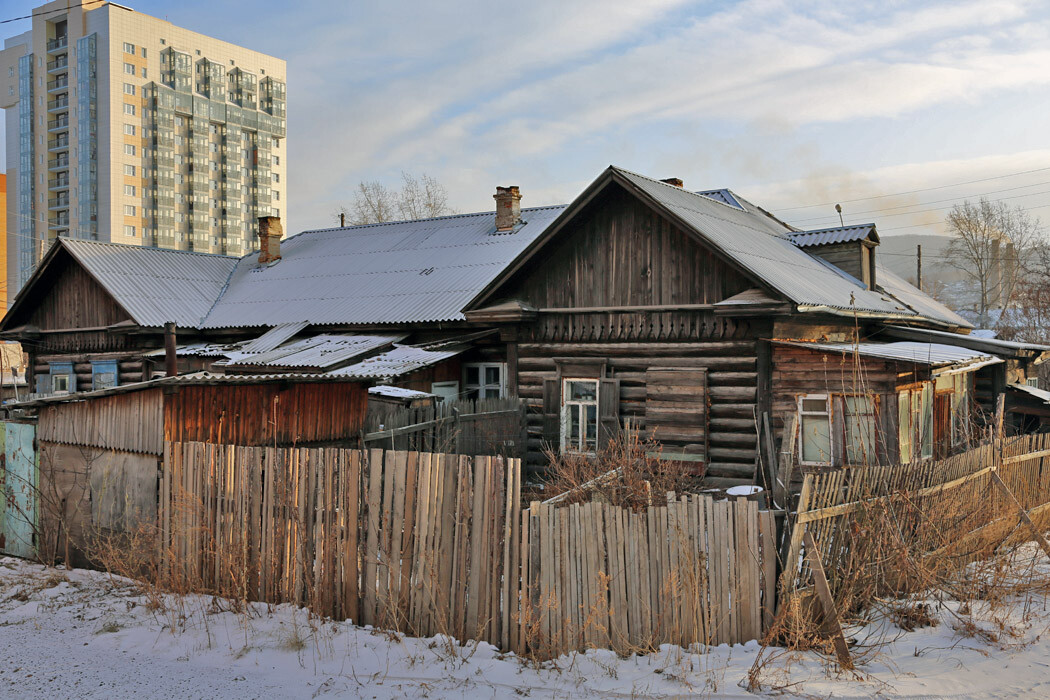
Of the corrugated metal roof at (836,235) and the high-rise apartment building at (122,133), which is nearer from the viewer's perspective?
the corrugated metal roof at (836,235)

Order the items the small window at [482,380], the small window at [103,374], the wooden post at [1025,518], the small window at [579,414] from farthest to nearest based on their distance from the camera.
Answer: the small window at [103,374] < the small window at [482,380] < the small window at [579,414] < the wooden post at [1025,518]

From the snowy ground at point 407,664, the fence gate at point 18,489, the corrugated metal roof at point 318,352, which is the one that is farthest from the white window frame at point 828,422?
the fence gate at point 18,489

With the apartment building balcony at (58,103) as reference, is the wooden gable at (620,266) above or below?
below

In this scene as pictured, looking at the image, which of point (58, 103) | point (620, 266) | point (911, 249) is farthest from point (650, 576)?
point (911, 249)

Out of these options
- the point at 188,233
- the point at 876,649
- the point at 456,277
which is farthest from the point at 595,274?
the point at 188,233

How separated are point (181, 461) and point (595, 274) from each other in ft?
32.4

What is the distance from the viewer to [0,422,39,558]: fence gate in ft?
34.4

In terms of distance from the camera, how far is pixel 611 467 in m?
11.5

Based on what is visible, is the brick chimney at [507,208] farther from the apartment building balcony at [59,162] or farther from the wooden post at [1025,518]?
the apartment building balcony at [59,162]

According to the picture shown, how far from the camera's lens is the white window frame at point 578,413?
53.3ft

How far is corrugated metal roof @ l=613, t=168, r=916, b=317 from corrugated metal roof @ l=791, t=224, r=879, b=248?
1.14ft

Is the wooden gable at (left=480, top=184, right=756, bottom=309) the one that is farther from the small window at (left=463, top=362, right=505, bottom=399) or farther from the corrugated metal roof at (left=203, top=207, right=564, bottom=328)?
the corrugated metal roof at (left=203, top=207, right=564, bottom=328)

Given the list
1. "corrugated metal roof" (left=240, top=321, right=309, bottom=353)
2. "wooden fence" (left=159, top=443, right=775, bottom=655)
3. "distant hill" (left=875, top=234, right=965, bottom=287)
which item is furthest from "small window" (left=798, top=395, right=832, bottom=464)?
"distant hill" (left=875, top=234, right=965, bottom=287)

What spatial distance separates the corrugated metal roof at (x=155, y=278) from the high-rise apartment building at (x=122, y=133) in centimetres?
4780
